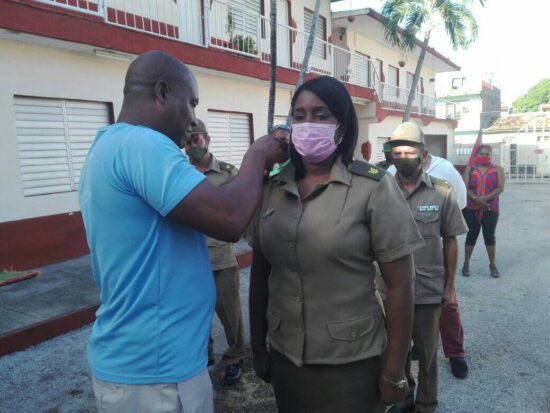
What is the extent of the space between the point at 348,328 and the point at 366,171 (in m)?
0.55

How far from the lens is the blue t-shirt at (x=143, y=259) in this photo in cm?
119

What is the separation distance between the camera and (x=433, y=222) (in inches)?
106

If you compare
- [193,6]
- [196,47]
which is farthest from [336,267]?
[193,6]

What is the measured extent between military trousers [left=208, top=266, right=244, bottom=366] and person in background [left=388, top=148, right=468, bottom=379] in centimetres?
147

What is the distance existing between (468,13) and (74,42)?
40.4ft

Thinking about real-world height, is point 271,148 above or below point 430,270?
above

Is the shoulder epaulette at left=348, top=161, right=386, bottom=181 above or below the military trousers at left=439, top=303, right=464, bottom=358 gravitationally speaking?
above

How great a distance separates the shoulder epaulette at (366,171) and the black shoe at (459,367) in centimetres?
232

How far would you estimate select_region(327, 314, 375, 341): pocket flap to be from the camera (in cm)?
153

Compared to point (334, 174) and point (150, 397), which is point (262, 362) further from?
point (334, 174)

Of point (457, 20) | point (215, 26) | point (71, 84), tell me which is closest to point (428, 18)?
point (457, 20)

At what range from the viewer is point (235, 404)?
9.50 ft

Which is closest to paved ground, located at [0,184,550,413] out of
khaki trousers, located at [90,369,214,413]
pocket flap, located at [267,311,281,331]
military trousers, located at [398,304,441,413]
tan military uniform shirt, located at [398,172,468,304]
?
military trousers, located at [398,304,441,413]

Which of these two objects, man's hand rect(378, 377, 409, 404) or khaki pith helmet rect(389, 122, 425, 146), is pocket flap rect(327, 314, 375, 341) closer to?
man's hand rect(378, 377, 409, 404)
